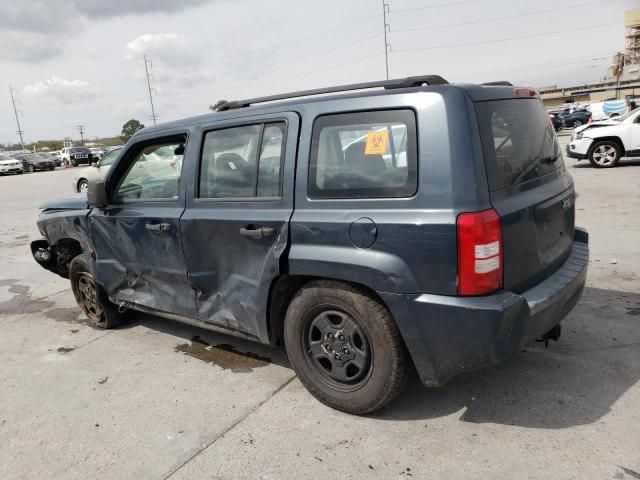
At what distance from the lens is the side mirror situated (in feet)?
13.3

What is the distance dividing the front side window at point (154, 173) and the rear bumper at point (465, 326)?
200cm

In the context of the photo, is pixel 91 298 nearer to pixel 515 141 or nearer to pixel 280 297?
pixel 280 297

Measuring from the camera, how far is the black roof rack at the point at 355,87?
273cm

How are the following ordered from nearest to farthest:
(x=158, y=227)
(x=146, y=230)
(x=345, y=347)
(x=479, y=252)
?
(x=479, y=252) → (x=345, y=347) → (x=158, y=227) → (x=146, y=230)

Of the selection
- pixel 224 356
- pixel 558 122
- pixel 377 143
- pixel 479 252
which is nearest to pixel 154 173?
pixel 224 356

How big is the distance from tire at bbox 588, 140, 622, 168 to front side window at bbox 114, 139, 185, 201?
1323 cm

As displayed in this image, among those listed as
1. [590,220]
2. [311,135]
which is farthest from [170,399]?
[590,220]

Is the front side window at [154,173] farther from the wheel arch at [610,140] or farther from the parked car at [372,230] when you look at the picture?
the wheel arch at [610,140]

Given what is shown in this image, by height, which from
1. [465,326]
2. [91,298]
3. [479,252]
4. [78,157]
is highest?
[78,157]

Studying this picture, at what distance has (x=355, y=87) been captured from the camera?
3025 millimetres

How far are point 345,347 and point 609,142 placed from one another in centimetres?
1350

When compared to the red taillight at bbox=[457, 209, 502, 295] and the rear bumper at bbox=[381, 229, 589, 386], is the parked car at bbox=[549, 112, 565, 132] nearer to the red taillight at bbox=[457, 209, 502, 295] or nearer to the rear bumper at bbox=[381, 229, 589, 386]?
the rear bumper at bbox=[381, 229, 589, 386]

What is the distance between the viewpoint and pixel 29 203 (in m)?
15.6

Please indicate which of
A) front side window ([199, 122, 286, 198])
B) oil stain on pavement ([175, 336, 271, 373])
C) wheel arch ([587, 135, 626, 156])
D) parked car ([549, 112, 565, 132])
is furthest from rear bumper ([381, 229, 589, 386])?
parked car ([549, 112, 565, 132])
